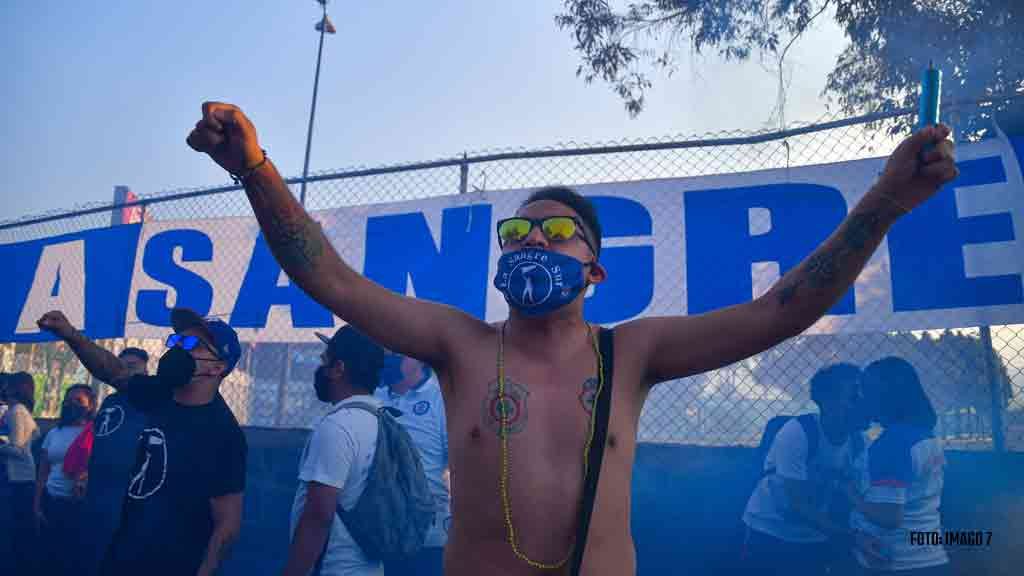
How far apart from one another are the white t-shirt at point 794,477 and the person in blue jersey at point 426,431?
207 cm

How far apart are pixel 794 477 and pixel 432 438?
2391 mm

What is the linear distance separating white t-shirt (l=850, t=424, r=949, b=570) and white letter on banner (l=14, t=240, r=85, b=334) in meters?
6.77

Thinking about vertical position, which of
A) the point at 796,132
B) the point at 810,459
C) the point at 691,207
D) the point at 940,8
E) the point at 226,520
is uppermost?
the point at 940,8

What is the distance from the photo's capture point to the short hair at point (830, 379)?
173 inches

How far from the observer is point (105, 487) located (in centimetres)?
411

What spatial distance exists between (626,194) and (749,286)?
112 cm

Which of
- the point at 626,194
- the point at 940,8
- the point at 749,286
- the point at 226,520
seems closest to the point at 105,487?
the point at 226,520

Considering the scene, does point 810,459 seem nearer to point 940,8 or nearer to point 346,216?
point 346,216

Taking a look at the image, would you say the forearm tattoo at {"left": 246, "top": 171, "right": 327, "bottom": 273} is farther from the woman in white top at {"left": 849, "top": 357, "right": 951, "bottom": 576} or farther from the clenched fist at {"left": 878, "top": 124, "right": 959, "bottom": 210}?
the woman in white top at {"left": 849, "top": 357, "right": 951, "bottom": 576}

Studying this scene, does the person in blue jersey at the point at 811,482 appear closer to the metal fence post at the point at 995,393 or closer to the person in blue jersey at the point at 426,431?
the metal fence post at the point at 995,393

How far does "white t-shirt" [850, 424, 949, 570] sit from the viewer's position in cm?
393

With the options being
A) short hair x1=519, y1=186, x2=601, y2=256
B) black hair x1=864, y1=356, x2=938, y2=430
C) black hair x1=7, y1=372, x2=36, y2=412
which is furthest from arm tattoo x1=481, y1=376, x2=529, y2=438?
black hair x1=7, y1=372, x2=36, y2=412

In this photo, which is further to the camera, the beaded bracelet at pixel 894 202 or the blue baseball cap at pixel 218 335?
the blue baseball cap at pixel 218 335

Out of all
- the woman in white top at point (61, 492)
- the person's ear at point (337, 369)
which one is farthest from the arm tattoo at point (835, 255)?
the woman in white top at point (61, 492)
